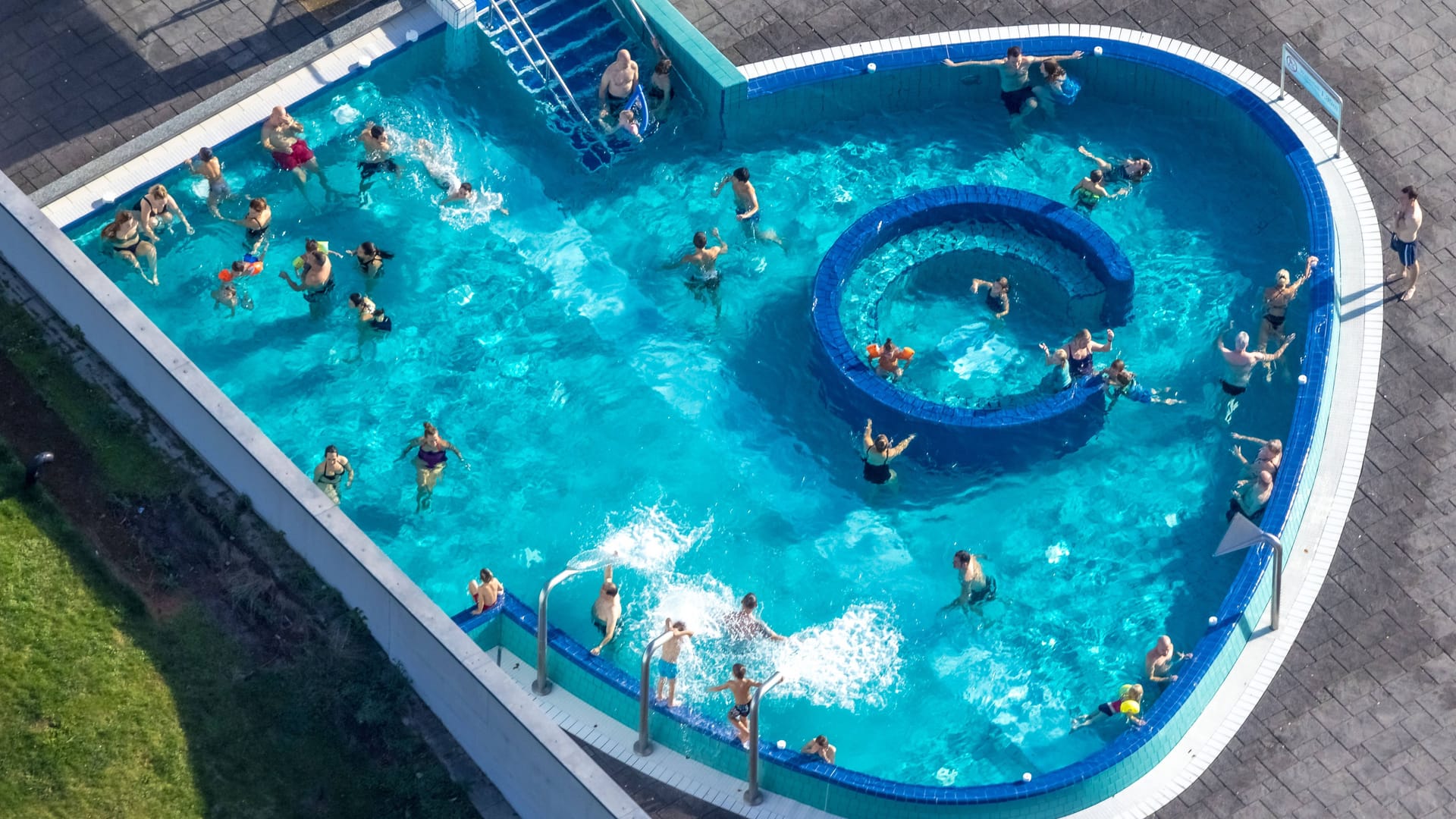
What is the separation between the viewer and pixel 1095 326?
28.9 meters

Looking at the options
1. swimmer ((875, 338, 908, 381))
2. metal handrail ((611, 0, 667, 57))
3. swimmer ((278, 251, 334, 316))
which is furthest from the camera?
metal handrail ((611, 0, 667, 57))

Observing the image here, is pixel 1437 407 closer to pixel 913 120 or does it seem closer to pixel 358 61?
pixel 913 120

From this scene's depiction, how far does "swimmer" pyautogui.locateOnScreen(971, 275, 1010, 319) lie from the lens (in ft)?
94.3

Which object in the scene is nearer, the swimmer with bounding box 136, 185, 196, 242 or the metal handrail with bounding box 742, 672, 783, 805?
the metal handrail with bounding box 742, 672, 783, 805

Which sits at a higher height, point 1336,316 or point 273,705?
point 273,705

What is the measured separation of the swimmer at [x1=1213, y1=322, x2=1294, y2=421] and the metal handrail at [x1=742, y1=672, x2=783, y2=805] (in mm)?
7335

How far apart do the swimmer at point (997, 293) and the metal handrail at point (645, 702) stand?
6.86m

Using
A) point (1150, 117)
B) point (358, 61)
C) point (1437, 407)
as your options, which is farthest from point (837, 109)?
point (1437, 407)

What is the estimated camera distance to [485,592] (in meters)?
25.2

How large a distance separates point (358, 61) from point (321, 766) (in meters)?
10.5

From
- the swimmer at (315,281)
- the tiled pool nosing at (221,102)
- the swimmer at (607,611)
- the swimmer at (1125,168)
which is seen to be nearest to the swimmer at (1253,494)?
the swimmer at (1125,168)

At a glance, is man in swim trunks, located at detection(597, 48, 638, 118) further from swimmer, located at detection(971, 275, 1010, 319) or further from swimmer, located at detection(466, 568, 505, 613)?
swimmer, located at detection(466, 568, 505, 613)

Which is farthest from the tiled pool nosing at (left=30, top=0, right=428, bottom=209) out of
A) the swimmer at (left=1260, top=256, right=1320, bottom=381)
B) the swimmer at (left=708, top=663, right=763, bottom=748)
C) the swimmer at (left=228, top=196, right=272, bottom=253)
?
the swimmer at (left=1260, top=256, right=1320, bottom=381)

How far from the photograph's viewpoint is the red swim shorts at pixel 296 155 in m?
29.4
